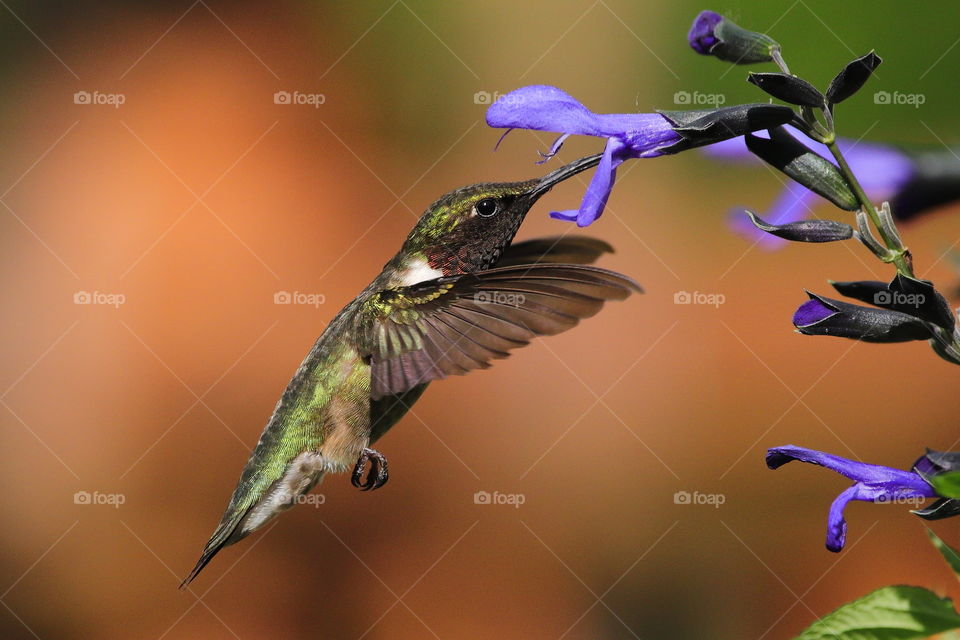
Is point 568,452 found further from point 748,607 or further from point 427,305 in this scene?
point 427,305

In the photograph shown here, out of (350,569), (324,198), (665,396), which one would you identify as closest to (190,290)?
(324,198)

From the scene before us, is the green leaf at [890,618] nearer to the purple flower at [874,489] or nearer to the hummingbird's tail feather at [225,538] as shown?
the purple flower at [874,489]

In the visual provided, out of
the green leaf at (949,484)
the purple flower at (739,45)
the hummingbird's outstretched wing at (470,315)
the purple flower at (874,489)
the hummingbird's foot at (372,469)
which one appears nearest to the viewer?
the green leaf at (949,484)

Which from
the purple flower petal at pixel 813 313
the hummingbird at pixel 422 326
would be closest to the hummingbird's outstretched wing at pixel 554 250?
the hummingbird at pixel 422 326

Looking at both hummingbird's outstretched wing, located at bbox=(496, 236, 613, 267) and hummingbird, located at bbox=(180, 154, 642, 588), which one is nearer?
hummingbird, located at bbox=(180, 154, 642, 588)

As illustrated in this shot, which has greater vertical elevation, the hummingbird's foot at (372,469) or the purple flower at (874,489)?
the hummingbird's foot at (372,469)

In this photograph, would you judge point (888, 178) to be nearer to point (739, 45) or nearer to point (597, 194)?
point (739, 45)

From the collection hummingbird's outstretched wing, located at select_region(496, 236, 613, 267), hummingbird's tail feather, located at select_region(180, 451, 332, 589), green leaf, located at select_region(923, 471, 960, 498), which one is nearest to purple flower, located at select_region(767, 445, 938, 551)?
green leaf, located at select_region(923, 471, 960, 498)

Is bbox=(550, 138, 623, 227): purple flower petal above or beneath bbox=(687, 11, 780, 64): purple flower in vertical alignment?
beneath

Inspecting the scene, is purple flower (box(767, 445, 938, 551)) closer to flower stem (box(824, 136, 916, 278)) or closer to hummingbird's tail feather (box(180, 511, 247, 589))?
flower stem (box(824, 136, 916, 278))
